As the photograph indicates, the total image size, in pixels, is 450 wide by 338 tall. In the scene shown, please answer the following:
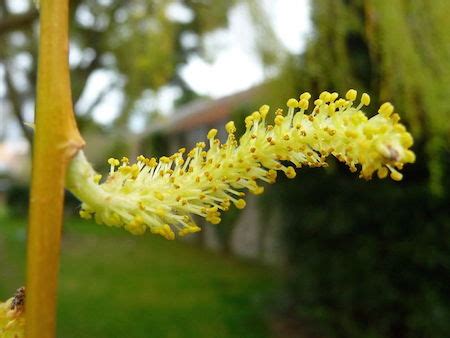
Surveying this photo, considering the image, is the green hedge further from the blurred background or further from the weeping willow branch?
the weeping willow branch

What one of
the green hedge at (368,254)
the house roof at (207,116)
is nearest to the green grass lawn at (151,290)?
the green hedge at (368,254)

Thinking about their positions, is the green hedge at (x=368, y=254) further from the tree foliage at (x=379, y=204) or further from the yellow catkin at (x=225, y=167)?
the yellow catkin at (x=225, y=167)

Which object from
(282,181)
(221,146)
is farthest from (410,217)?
(221,146)

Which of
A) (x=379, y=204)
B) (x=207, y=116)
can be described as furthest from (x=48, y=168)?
(x=207, y=116)

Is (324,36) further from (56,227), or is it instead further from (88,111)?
(88,111)

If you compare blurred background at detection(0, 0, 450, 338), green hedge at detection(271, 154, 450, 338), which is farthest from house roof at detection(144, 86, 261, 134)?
green hedge at detection(271, 154, 450, 338)
